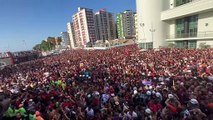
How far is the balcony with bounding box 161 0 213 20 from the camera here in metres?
19.8

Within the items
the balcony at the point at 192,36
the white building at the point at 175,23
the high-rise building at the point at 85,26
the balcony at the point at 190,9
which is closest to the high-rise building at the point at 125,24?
the high-rise building at the point at 85,26

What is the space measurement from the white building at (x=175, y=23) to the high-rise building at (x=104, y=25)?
196 ft

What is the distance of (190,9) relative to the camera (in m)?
22.4

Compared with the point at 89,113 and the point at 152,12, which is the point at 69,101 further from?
the point at 152,12

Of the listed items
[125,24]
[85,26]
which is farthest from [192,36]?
[125,24]

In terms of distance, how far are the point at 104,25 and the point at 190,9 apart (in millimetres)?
73377

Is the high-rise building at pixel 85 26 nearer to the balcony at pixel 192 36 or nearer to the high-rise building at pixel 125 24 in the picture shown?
the high-rise building at pixel 125 24

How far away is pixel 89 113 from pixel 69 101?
4.70 feet

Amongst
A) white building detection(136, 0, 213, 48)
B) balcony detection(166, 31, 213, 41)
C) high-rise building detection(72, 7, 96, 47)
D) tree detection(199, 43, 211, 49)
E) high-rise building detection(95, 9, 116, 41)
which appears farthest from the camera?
Answer: high-rise building detection(95, 9, 116, 41)

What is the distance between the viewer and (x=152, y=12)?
1154 inches

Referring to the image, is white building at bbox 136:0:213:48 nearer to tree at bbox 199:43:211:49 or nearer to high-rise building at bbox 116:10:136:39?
tree at bbox 199:43:211:49

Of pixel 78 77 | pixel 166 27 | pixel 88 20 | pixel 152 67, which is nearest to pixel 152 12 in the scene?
pixel 166 27

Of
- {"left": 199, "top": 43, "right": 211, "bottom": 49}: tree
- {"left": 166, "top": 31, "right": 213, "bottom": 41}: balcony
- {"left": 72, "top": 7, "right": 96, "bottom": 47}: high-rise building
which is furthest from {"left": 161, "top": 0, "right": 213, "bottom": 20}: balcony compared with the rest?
{"left": 72, "top": 7, "right": 96, "bottom": 47}: high-rise building

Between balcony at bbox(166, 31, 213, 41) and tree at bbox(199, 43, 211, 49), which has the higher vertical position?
balcony at bbox(166, 31, 213, 41)
